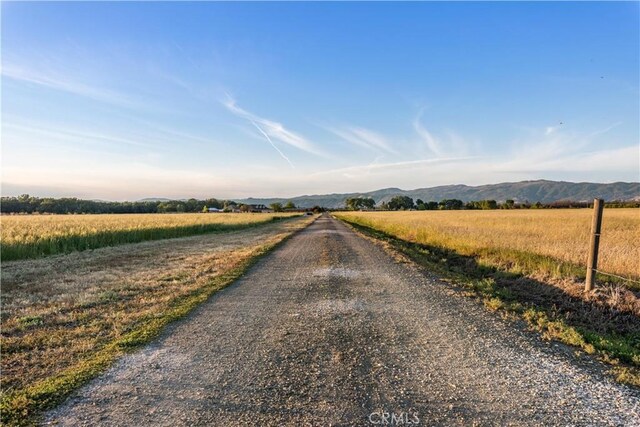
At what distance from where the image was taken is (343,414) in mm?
3393

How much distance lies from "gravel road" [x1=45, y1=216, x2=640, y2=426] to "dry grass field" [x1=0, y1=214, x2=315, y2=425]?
0.40m

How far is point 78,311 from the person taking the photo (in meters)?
7.09

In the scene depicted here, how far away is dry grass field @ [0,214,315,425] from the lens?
417cm

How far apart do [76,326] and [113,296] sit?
83.5 inches

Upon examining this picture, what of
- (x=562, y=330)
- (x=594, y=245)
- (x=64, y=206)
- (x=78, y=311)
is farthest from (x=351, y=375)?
(x=64, y=206)

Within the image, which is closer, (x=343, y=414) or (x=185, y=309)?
(x=343, y=414)

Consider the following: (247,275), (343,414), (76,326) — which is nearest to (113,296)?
(76,326)

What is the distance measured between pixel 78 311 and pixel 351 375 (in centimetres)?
585

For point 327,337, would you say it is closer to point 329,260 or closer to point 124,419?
point 124,419

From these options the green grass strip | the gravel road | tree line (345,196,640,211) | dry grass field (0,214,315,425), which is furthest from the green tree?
the gravel road

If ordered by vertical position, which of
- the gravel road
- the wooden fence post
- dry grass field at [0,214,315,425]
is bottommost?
dry grass field at [0,214,315,425]

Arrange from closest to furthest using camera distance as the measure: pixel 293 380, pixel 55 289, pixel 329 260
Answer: pixel 293 380, pixel 55 289, pixel 329 260

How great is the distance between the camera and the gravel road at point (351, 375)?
3.40m

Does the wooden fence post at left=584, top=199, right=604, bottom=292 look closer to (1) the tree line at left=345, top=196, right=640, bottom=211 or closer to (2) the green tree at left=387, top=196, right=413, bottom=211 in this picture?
(1) the tree line at left=345, top=196, right=640, bottom=211
